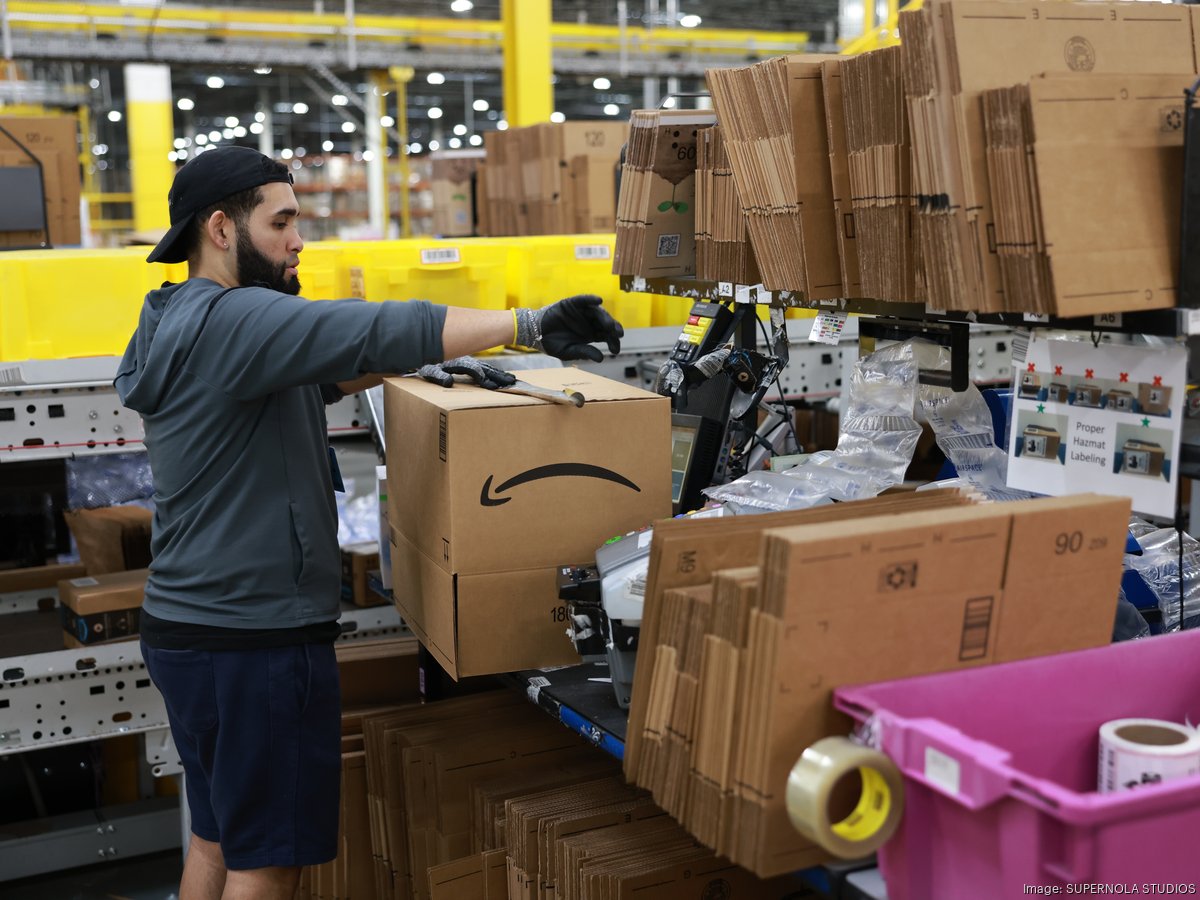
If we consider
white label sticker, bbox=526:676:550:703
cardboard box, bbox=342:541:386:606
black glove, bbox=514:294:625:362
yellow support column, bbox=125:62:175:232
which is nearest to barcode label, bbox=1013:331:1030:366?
black glove, bbox=514:294:625:362

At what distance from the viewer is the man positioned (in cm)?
234

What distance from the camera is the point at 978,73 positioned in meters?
1.71

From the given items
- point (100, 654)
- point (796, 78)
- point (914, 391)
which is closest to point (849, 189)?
point (796, 78)

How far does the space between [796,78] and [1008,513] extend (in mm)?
928

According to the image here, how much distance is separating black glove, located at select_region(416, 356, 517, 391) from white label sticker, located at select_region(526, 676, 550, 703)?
0.59 m

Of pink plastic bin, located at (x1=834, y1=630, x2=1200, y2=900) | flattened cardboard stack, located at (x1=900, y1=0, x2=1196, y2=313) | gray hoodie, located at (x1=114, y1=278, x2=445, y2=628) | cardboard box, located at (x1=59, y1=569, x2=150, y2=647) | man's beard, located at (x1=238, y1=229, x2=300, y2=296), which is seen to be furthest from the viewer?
cardboard box, located at (x1=59, y1=569, x2=150, y2=647)

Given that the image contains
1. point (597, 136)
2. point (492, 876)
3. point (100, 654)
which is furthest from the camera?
point (597, 136)

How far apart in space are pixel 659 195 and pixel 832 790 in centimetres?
167

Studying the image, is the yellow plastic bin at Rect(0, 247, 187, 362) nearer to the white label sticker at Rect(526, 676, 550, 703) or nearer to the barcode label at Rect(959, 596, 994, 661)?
the white label sticker at Rect(526, 676, 550, 703)

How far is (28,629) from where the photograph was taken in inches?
144

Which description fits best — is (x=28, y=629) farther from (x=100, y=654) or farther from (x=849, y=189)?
(x=849, y=189)

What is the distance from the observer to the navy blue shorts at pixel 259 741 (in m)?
2.39

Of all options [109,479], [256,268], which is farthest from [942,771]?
[109,479]

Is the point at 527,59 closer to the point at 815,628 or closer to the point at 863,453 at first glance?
the point at 863,453
